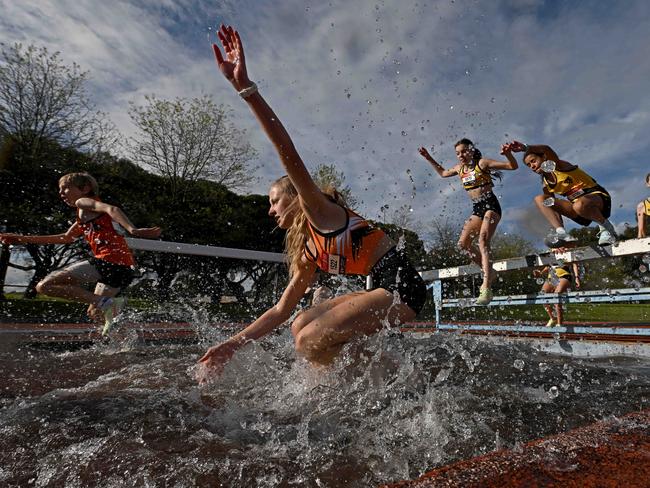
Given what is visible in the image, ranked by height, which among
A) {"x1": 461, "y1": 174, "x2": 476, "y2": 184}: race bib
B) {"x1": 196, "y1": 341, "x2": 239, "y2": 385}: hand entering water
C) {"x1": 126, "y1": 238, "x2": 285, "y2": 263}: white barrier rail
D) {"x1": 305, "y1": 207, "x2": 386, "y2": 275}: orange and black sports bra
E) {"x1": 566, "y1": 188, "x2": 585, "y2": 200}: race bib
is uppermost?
{"x1": 461, "y1": 174, "x2": 476, "y2": 184}: race bib

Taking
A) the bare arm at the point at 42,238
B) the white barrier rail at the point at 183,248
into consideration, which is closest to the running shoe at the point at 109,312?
the bare arm at the point at 42,238

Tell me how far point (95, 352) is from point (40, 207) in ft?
41.1

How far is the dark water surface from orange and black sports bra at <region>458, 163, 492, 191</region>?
3.12m

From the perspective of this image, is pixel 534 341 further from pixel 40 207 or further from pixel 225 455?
pixel 40 207

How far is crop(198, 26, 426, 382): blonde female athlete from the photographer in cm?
235

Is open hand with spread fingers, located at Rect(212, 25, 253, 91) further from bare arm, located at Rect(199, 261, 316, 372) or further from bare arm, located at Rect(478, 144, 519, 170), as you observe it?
bare arm, located at Rect(478, 144, 519, 170)

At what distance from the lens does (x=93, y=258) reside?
537 centimetres

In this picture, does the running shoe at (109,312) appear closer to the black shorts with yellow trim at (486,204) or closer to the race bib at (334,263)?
the race bib at (334,263)

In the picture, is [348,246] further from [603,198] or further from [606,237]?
[603,198]

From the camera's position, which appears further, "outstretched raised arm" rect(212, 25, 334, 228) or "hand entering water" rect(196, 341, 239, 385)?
"hand entering water" rect(196, 341, 239, 385)

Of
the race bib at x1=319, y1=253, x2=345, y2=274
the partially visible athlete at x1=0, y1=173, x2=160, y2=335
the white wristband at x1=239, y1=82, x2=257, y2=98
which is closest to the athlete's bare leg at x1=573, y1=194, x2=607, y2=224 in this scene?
the race bib at x1=319, y1=253, x2=345, y2=274

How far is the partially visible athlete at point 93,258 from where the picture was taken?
16.8 feet

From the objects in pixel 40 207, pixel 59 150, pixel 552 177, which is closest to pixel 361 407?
pixel 552 177

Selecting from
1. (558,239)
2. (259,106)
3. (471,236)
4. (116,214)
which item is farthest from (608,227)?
(116,214)
